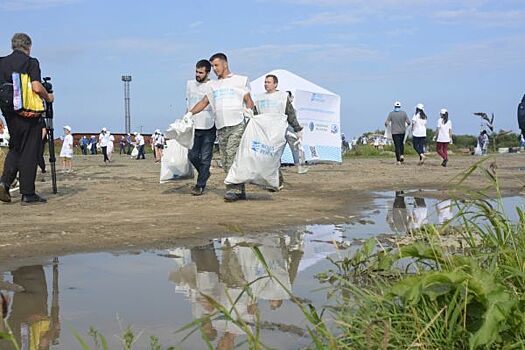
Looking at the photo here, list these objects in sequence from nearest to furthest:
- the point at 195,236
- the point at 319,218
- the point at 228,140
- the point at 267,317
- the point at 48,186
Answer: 1. the point at 267,317
2. the point at 195,236
3. the point at 319,218
4. the point at 228,140
5. the point at 48,186

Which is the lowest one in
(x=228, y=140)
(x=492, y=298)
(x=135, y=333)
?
(x=135, y=333)

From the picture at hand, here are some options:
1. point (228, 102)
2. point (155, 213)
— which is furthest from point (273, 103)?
point (155, 213)

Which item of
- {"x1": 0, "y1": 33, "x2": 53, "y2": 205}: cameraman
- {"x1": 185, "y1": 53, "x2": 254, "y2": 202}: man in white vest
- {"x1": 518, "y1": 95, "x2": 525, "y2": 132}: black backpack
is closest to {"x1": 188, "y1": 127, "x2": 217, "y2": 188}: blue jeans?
{"x1": 185, "y1": 53, "x2": 254, "y2": 202}: man in white vest

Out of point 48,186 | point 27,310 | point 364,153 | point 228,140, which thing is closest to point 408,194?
point 228,140

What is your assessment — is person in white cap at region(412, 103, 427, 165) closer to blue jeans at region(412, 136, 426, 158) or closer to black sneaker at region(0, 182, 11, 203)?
blue jeans at region(412, 136, 426, 158)

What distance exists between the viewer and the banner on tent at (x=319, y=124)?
18.9 m

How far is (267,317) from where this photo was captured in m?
3.36

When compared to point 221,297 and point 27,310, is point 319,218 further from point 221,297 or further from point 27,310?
point 27,310

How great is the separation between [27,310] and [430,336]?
2051 millimetres

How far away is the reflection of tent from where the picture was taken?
18719 mm

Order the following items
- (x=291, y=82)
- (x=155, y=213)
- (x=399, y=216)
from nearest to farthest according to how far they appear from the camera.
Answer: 1. (x=399, y=216)
2. (x=155, y=213)
3. (x=291, y=82)

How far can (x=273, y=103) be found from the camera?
10594 millimetres

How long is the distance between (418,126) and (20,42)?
42.5 feet

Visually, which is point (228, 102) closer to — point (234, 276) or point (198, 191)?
point (198, 191)
